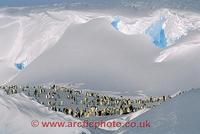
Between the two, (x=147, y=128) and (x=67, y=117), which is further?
(x=67, y=117)

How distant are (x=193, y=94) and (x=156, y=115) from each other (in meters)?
13.8

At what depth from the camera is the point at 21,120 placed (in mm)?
110688

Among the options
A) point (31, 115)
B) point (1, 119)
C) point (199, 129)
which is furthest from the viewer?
point (31, 115)

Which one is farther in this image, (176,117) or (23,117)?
(23,117)

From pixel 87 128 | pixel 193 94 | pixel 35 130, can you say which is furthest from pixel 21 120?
pixel 193 94

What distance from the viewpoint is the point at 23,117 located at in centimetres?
11338

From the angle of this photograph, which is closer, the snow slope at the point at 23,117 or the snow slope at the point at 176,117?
the snow slope at the point at 176,117

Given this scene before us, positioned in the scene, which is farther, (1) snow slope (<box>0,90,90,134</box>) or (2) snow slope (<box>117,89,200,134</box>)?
(1) snow slope (<box>0,90,90,134</box>)

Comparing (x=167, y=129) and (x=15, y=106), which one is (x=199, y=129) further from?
(x=15, y=106)

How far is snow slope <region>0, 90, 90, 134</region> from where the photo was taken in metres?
107

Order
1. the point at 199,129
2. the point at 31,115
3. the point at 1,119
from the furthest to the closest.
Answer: the point at 31,115, the point at 1,119, the point at 199,129

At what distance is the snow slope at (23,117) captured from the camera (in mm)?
107231

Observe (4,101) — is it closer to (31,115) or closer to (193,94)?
(31,115)

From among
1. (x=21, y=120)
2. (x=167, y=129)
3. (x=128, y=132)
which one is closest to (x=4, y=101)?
(x=21, y=120)
